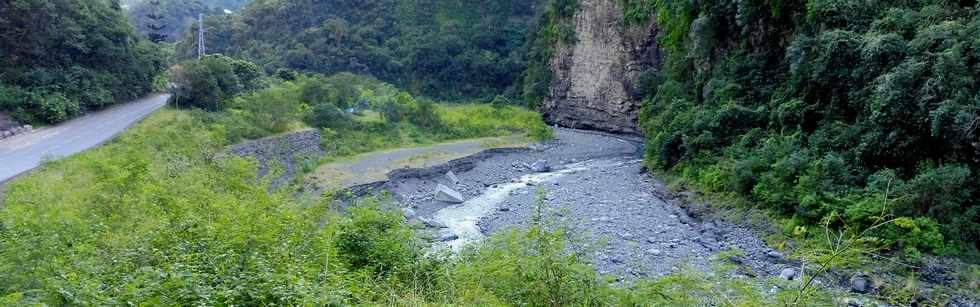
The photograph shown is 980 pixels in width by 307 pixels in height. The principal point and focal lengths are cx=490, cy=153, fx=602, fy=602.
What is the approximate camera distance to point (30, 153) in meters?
19.0

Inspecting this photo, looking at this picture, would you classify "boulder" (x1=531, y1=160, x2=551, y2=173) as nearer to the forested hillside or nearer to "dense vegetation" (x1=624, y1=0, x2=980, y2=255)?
"dense vegetation" (x1=624, y1=0, x2=980, y2=255)

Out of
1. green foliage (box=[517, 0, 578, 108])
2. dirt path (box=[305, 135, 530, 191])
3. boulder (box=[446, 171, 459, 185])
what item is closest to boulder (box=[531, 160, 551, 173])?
dirt path (box=[305, 135, 530, 191])

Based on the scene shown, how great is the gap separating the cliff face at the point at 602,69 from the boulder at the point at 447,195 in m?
21.8

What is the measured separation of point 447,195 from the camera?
24438 mm

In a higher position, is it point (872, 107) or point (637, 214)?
point (872, 107)

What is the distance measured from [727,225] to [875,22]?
23.3 ft

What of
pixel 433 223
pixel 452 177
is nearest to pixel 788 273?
pixel 433 223

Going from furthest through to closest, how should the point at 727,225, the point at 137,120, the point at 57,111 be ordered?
1. the point at 137,120
2. the point at 57,111
3. the point at 727,225

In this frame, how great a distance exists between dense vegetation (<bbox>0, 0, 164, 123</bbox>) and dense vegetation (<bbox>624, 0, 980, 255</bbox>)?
24794mm

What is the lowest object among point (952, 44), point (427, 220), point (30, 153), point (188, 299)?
point (427, 220)

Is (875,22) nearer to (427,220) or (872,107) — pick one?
(872,107)

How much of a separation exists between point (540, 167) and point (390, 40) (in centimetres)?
3266

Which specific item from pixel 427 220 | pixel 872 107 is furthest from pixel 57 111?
pixel 872 107

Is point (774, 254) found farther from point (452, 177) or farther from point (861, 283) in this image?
point (452, 177)
